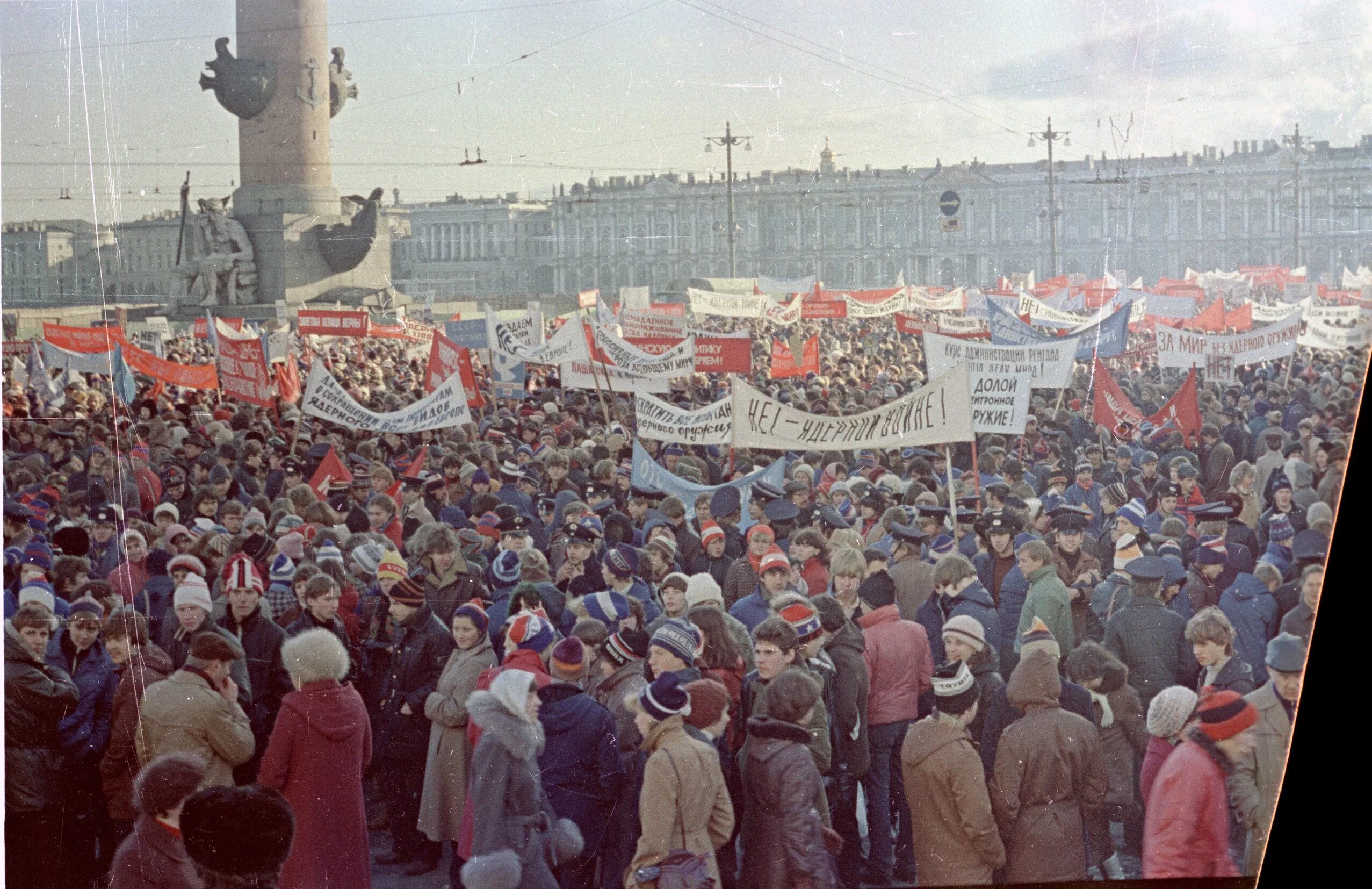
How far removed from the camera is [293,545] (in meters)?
4.82

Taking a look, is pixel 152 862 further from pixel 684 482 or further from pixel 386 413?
pixel 386 413

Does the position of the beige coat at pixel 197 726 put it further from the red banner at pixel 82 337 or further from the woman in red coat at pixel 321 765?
the red banner at pixel 82 337

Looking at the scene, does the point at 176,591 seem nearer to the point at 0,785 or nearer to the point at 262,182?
the point at 0,785

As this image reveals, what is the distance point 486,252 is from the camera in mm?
10141

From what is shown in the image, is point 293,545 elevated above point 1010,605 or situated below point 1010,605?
above

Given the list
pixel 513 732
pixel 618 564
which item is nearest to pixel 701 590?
pixel 618 564

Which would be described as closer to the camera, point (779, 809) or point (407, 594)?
point (779, 809)

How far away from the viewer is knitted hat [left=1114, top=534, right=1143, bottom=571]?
4770 mm

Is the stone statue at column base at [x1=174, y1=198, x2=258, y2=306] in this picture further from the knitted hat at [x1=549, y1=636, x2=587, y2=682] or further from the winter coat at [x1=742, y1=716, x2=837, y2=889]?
the winter coat at [x1=742, y1=716, x2=837, y2=889]

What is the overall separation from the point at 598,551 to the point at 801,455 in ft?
7.18

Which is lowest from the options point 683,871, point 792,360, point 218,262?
point 683,871

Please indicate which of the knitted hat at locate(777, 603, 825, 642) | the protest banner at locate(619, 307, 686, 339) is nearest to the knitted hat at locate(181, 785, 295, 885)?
the knitted hat at locate(777, 603, 825, 642)

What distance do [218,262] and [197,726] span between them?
24.9 feet

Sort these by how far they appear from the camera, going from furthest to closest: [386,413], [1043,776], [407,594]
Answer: [386,413]
[407,594]
[1043,776]
